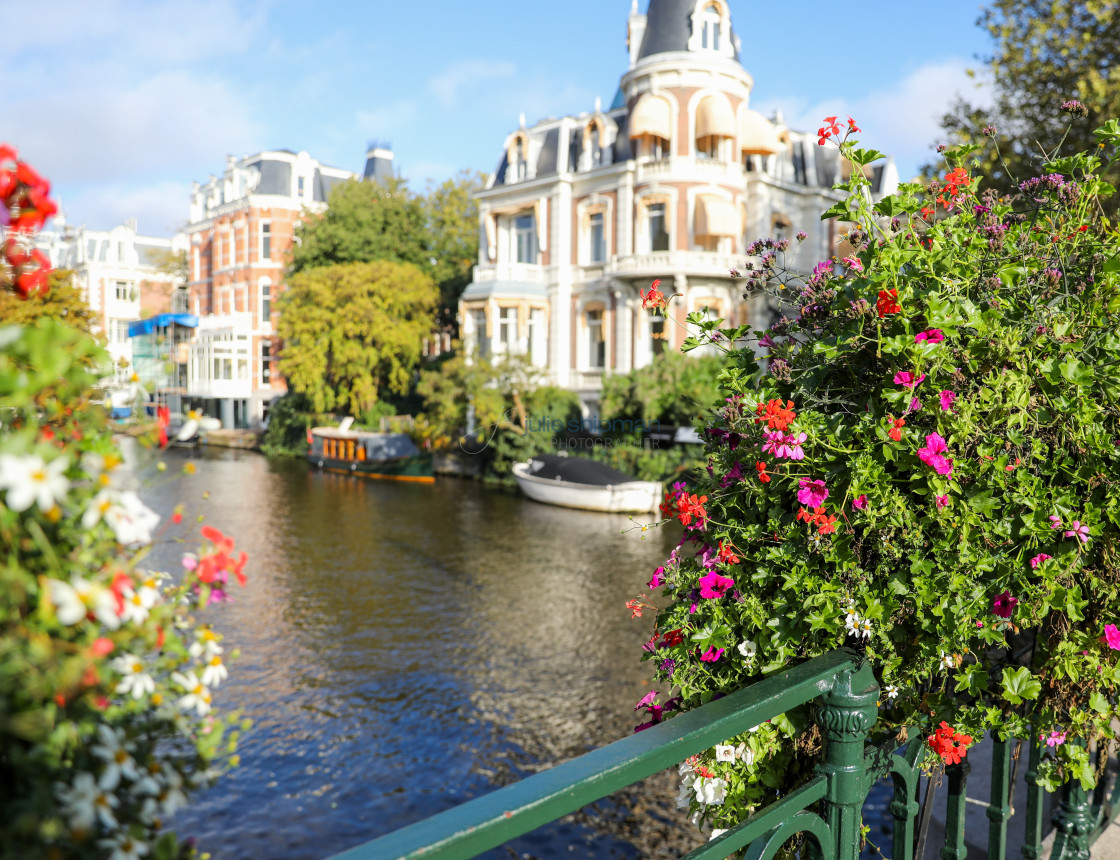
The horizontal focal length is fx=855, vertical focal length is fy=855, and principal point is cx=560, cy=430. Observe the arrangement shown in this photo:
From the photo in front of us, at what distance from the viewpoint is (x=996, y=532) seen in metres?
2.32

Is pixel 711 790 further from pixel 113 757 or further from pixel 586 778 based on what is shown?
pixel 113 757

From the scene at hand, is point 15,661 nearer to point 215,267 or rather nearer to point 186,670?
point 186,670

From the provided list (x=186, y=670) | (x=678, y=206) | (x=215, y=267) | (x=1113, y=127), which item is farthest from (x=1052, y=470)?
(x=215, y=267)

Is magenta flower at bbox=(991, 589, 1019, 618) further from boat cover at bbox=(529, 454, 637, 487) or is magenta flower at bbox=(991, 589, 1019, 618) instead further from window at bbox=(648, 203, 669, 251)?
window at bbox=(648, 203, 669, 251)

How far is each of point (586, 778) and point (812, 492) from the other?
1155mm

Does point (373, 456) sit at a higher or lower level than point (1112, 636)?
lower

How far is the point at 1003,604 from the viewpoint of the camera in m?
2.36

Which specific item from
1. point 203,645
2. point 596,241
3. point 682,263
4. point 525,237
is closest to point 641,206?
point 596,241

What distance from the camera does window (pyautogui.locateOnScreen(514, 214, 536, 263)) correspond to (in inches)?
1246

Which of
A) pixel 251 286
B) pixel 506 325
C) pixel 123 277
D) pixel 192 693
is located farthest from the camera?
pixel 123 277

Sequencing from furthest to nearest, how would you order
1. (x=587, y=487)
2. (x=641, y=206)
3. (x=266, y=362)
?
(x=266, y=362) < (x=641, y=206) < (x=587, y=487)

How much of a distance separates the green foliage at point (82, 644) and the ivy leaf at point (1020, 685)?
2.16 m

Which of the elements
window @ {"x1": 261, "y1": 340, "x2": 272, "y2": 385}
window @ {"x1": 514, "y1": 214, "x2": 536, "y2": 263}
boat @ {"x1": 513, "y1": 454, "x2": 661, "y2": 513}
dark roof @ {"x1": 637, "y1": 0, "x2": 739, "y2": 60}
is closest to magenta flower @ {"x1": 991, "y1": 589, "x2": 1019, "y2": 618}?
boat @ {"x1": 513, "y1": 454, "x2": 661, "y2": 513}

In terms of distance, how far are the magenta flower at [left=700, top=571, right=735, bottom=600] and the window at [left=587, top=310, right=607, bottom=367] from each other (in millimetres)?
27199
